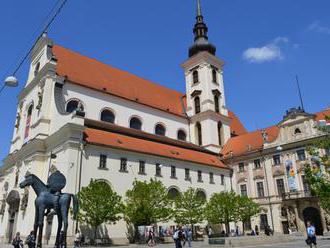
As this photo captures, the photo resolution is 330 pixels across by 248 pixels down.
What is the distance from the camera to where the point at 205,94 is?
162 ft

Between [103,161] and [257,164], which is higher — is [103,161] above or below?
below

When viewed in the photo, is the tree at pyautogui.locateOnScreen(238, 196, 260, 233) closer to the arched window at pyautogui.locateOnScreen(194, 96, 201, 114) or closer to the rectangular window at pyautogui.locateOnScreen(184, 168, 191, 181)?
the rectangular window at pyautogui.locateOnScreen(184, 168, 191, 181)

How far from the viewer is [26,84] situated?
131ft

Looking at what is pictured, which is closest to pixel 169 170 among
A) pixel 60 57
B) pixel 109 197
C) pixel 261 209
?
pixel 109 197

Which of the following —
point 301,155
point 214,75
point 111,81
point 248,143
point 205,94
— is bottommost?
point 301,155

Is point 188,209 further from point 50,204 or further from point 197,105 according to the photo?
point 197,105

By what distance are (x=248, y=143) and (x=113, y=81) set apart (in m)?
19.2

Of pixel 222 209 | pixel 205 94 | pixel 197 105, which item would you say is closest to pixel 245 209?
pixel 222 209

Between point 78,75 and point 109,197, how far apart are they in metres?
17.0

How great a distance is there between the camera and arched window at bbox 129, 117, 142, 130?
40000 millimetres

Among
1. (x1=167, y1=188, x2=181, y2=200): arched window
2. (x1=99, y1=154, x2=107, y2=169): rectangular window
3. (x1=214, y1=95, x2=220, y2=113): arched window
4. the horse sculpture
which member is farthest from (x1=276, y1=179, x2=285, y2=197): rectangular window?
the horse sculpture

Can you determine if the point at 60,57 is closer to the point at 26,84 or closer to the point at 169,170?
the point at 26,84

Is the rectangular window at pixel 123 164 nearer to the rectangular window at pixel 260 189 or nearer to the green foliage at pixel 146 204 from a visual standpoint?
the green foliage at pixel 146 204

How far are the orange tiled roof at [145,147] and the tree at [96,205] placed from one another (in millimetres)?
4727
